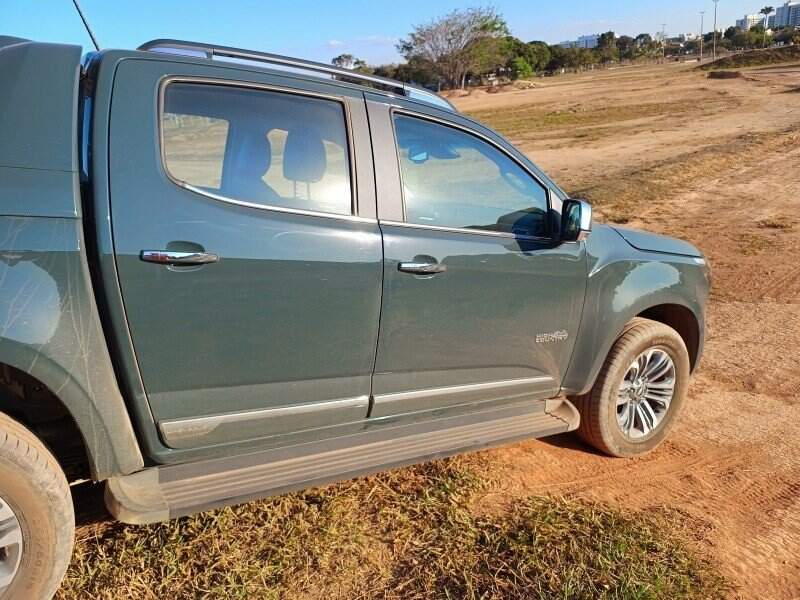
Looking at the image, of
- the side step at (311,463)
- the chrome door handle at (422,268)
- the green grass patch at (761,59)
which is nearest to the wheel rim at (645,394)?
the side step at (311,463)

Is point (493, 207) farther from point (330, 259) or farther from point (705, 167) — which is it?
point (705, 167)

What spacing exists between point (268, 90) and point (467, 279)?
1.18 meters

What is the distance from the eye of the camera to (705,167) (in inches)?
554

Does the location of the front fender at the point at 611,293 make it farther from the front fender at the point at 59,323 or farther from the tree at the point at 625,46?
the tree at the point at 625,46

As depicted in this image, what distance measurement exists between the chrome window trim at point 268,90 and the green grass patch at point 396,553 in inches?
56.3

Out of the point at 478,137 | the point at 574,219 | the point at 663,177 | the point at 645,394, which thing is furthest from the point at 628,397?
the point at 663,177

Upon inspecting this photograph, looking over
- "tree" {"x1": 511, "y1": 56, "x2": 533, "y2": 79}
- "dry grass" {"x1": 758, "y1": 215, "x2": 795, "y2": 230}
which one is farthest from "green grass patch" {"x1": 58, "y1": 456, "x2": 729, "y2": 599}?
"tree" {"x1": 511, "y1": 56, "x2": 533, "y2": 79}

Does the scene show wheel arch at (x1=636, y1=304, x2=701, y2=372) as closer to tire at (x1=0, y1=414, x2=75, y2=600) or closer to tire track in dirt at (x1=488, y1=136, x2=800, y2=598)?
tire track in dirt at (x1=488, y1=136, x2=800, y2=598)

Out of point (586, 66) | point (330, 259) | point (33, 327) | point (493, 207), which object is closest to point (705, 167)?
point (493, 207)

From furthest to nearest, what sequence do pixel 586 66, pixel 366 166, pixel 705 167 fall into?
1. pixel 586 66
2. pixel 705 167
3. pixel 366 166

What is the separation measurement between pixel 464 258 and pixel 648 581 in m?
1.55

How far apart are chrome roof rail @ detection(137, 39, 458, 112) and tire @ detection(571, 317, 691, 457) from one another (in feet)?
5.23

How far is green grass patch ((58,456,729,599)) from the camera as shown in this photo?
2754mm

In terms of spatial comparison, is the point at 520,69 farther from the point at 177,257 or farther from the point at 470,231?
the point at 177,257
